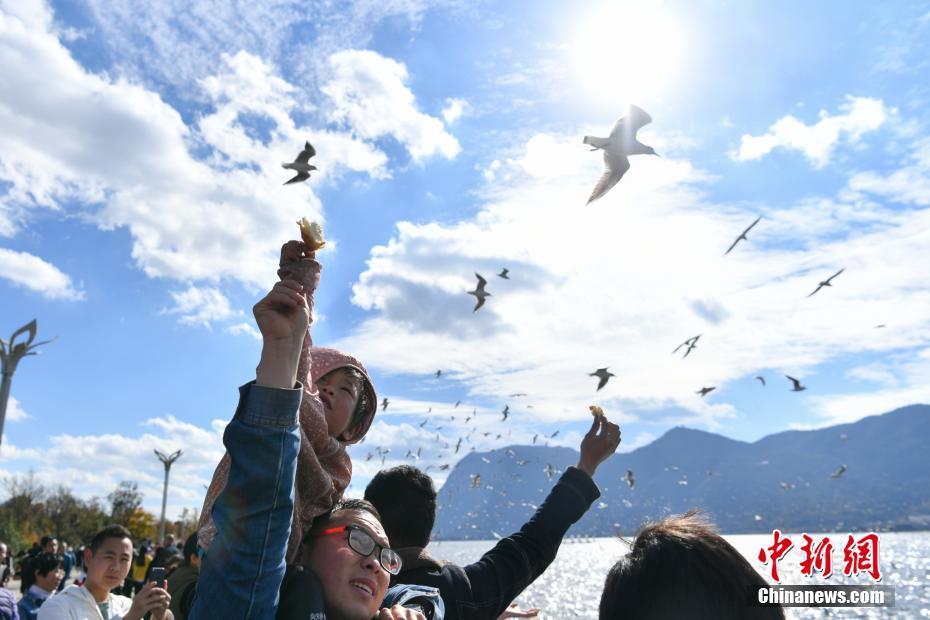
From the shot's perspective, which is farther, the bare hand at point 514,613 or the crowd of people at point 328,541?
the bare hand at point 514,613

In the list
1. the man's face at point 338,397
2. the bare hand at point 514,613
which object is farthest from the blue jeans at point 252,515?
the bare hand at point 514,613

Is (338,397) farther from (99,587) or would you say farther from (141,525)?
(141,525)

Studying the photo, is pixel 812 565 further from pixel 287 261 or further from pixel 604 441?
pixel 287 261

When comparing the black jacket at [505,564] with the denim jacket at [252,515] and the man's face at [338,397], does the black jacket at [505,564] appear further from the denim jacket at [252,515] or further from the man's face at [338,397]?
the denim jacket at [252,515]

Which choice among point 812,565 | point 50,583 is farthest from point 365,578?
point 50,583

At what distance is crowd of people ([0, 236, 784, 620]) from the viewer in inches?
54.8

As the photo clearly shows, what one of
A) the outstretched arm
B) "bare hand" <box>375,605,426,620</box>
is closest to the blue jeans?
"bare hand" <box>375,605,426,620</box>

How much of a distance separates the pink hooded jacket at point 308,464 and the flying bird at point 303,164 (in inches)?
Result: 107

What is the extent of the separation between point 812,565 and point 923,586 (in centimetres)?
8831

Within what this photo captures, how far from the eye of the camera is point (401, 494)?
10.00 ft

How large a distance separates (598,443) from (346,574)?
161 cm

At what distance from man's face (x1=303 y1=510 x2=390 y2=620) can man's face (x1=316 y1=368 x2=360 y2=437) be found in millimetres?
402

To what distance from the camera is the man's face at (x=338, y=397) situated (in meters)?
2.17

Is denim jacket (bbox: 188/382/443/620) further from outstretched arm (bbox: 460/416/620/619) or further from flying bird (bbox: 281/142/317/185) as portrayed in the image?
flying bird (bbox: 281/142/317/185)
